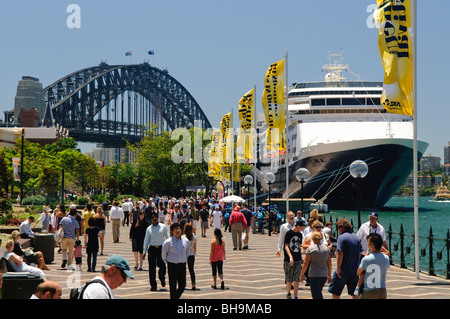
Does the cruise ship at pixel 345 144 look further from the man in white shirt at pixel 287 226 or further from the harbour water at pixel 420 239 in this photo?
the man in white shirt at pixel 287 226

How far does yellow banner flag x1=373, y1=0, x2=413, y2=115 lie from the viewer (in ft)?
52.2

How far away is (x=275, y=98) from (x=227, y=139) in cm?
1579

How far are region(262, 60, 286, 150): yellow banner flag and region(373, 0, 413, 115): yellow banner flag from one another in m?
12.5

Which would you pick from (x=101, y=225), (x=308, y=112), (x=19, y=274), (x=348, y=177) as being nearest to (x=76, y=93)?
(x=308, y=112)

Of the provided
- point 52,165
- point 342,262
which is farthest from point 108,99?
point 342,262

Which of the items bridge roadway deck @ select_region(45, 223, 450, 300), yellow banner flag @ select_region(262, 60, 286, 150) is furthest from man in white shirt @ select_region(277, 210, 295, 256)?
yellow banner flag @ select_region(262, 60, 286, 150)

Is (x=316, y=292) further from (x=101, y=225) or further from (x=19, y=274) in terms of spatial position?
(x=101, y=225)

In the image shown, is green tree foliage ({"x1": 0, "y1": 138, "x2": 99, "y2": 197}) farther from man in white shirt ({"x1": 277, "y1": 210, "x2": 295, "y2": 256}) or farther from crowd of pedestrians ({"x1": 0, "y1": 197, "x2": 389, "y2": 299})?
man in white shirt ({"x1": 277, "y1": 210, "x2": 295, "y2": 256})

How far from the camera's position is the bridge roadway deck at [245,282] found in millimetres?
12844

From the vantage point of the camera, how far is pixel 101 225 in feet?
66.4

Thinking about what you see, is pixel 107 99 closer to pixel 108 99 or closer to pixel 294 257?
pixel 108 99

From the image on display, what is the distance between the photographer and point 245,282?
14.7 meters

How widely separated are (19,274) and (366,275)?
5.75 m

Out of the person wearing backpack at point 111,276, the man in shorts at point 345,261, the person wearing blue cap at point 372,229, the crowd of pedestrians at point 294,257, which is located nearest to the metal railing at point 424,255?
the person wearing blue cap at point 372,229
